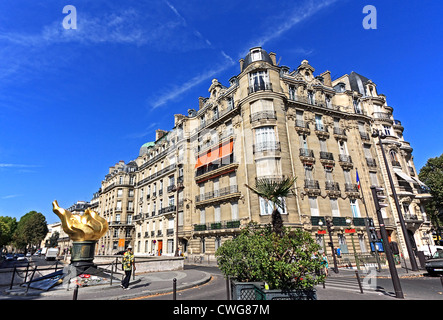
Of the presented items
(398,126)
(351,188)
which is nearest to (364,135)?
(398,126)

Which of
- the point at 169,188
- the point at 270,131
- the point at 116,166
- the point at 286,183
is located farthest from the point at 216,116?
the point at 116,166

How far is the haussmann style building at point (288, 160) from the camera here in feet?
76.8

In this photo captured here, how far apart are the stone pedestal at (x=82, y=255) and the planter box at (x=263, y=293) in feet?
29.7

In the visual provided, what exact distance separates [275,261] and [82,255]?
409 inches

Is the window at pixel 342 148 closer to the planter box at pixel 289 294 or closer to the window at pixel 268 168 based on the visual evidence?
the window at pixel 268 168

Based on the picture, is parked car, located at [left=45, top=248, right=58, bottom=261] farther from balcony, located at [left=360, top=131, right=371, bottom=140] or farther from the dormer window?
balcony, located at [left=360, top=131, right=371, bottom=140]

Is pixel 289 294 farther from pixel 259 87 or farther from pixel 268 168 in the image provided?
pixel 259 87

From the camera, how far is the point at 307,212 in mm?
22531

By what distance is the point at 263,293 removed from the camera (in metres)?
5.56

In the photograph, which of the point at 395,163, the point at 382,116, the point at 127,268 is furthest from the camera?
the point at 382,116

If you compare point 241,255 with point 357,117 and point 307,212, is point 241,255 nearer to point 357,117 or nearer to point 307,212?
point 307,212

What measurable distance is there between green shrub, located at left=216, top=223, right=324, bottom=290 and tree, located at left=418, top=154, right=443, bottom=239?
37.0 metres

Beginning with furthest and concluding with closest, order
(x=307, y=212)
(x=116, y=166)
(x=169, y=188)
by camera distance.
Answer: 1. (x=116, y=166)
2. (x=169, y=188)
3. (x=307, y=212)
